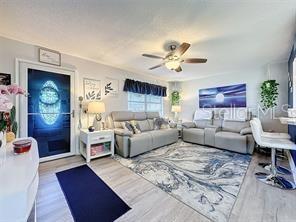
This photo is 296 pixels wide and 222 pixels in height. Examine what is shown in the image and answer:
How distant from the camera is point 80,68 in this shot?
11.1ft

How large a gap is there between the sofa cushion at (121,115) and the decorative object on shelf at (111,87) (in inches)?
23.0

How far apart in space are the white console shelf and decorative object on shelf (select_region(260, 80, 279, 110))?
400cm

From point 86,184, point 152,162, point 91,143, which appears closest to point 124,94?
point 91,143

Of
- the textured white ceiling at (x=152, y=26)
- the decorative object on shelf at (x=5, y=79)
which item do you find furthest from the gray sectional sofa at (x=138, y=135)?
the decorative object on shelf at (x=5, y=79)

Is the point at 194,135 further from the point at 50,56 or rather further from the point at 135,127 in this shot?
the point at 50,56

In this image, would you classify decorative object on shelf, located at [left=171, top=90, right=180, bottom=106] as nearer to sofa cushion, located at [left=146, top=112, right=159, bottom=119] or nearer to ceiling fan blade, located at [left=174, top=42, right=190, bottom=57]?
sofa cushion, located at [left=146, top=112, right=159, bottom=119]

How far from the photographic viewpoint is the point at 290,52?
9.89ft

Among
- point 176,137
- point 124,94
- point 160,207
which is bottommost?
point 160,207

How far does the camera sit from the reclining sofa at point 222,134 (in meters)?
3.31

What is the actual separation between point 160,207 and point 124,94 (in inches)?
129

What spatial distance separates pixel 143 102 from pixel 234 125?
9.57ft

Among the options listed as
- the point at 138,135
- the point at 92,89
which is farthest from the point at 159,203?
the point at 92,89

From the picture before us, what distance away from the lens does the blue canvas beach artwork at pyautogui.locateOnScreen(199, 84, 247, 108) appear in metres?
4.26

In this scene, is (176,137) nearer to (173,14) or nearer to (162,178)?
(162,178)
